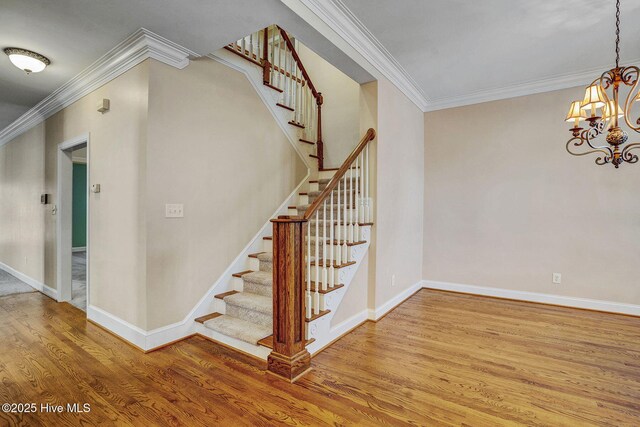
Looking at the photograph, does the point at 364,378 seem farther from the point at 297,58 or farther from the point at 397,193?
the point at 297,58

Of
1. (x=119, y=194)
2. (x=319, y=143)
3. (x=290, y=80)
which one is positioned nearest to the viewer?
(x=119, y=194)

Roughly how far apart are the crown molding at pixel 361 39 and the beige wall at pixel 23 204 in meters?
4.32

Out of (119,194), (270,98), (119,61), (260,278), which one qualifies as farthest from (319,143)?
(119,194)

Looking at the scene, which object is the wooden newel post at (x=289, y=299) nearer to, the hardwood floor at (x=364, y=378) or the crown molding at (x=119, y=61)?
the hardwood floor at (x=364, y=378)

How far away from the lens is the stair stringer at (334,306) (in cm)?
249

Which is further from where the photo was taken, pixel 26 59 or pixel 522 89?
pixel 522 89

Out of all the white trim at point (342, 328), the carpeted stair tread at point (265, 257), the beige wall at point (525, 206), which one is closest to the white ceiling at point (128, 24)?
the carpeted stair tread at point (265, 257)

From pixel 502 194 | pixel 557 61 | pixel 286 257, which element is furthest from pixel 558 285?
pixel 286 257

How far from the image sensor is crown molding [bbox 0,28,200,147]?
2.51 m

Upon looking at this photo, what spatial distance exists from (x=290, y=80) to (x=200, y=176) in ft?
6.62

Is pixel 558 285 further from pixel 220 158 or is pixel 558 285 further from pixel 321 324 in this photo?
pixel 220 158

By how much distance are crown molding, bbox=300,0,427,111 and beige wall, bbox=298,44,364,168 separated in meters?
0.93

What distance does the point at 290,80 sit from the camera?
13.6 ft

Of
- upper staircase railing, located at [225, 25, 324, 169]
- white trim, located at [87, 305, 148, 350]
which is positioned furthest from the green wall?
upper staircase railing, located at [225, 25, 324, 169]
